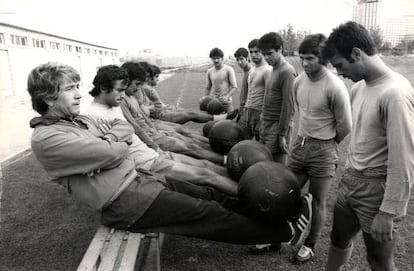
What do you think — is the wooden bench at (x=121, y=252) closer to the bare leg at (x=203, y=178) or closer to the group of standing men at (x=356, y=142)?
the bare leg at (x=203, y=178)

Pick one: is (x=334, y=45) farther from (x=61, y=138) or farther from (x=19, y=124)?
(x=19, y=124)

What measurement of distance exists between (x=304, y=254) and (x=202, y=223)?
4.37ft

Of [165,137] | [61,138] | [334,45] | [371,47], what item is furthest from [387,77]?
[165,137]

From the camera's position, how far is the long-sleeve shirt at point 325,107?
3.83 metres

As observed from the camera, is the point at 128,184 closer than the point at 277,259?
Yes

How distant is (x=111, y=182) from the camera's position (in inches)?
131

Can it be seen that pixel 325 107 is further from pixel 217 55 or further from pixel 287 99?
pixel 217 55

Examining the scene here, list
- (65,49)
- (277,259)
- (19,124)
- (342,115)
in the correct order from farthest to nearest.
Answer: (65,49) < (19,124) < (277,259) < (342,115)

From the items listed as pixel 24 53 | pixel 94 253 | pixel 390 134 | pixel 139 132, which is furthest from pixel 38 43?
pixel 390 134

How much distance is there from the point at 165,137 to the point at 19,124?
30.2ft

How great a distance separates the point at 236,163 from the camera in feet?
15.6

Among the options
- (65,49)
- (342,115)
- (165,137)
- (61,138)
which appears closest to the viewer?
(61,138)

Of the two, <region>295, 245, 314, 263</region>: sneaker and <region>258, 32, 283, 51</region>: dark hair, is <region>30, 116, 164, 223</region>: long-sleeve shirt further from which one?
<region>258, 32, 283, 51</region>: dark hair

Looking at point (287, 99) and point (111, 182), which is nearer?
point (111, 182)
